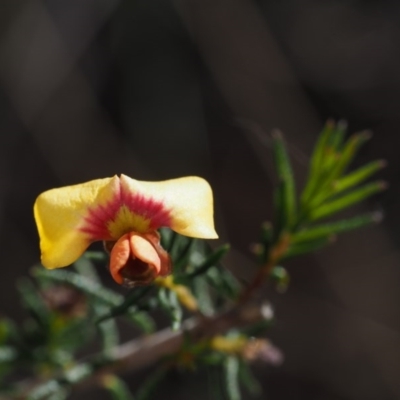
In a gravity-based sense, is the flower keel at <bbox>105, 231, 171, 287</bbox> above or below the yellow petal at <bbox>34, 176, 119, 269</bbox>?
below

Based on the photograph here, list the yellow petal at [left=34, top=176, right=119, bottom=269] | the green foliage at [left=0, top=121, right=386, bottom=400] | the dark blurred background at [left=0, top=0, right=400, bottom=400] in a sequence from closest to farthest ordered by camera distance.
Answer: the yellow petal at [left=34, top=176, right=119, bottom=269] < the green foliage at [left=0, top=121, right=386, bottom=400] < the dark blurred background at [left=0, top=0, right=400, bottom=400]

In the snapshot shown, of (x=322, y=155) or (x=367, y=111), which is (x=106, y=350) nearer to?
Result: (x=322, y=155)

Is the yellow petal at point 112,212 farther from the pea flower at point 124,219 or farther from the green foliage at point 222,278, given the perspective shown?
the green foliage at point 222,278

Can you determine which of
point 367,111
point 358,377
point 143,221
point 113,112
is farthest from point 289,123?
point 143,221

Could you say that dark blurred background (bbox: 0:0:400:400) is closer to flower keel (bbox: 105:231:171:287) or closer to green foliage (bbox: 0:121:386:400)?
green foliage (bbox: 0:121:386:400)

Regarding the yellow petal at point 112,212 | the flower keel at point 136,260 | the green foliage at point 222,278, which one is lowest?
the green foliage at point 222,278

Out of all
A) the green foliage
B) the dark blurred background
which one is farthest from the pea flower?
the dark blurred background

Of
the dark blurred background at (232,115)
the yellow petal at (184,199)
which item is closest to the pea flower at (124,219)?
the yellow petal at (184,199)
